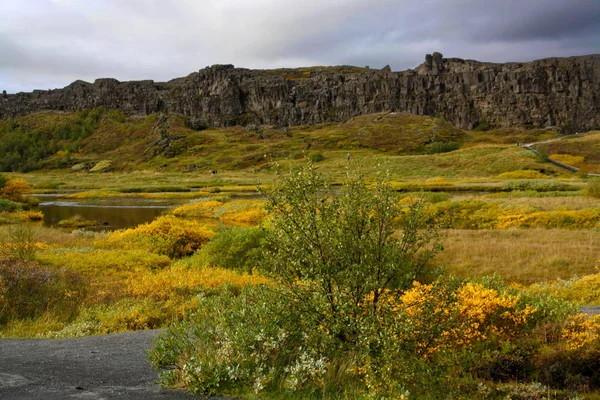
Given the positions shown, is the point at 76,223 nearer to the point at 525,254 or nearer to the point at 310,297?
the point at 525,254

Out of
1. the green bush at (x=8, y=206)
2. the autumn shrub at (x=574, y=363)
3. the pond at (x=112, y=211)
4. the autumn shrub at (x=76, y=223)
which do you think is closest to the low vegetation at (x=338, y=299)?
the autumn shrub at (x=574, y=363)

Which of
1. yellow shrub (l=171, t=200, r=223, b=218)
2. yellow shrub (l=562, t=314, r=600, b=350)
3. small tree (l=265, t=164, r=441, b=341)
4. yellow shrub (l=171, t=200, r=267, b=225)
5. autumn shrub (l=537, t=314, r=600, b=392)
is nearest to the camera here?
small tree (l=265, t=164, r=441, b=341)

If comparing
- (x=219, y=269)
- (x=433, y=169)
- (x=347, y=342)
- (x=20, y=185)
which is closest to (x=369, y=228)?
(x=347, y=342)

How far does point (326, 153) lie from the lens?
13425cm

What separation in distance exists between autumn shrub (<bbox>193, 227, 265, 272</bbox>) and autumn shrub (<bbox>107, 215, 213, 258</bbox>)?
159 inches

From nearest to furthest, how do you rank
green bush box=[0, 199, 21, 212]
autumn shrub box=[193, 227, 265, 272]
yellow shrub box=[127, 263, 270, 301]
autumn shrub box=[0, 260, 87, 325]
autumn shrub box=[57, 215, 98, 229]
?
autumn shrub box=[0, 260, 87, 325] < yellow shrub box=[127, 263, 270, 301] < autumn shrub box=[193, 227, 265, 272] < autumn shrub box=[57, 215, 98, 229] < green bush box=[0, 199, 21, 212]

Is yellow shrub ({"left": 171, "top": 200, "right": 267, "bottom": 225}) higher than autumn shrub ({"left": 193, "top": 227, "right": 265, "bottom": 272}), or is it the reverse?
autumn shrub ({"left": 193, "top": 227, "right": 265, "bottom": 272})

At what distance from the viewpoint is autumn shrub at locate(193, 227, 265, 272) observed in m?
23.4

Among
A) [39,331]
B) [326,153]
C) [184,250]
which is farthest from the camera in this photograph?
[326,153]

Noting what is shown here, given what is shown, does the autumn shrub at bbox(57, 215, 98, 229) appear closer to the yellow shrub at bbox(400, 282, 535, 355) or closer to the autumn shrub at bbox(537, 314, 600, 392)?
the yellow shrub at bbox(400, 282, 535, 355)

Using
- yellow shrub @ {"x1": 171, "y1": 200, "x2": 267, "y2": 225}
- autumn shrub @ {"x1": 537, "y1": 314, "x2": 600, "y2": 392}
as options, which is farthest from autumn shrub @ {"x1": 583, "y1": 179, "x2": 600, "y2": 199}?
autumn shrub @ {"x1": 537, "y1": 314, "x2": 600, "y2": 392}

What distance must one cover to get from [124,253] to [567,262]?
22590 mm

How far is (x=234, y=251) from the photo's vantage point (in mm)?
23891

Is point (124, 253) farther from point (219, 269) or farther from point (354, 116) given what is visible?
point (354, 116)
